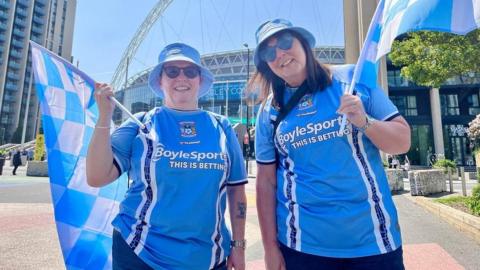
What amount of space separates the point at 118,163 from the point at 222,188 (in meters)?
0.67

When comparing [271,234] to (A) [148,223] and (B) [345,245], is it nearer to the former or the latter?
(B) [345,245]

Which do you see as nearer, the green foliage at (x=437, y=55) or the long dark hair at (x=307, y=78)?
the long dark hair at (x=307, y=78)

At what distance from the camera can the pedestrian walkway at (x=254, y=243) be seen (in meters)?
4.08

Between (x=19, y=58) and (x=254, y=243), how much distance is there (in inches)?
3877

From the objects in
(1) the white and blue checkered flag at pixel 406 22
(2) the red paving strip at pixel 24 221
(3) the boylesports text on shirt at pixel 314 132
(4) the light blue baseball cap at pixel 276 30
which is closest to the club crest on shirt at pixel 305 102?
(3) the boylesports text on shirt at pixel 314 132

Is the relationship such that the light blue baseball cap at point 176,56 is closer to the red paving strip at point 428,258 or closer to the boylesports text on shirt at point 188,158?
the boylesports text on shirt at point 188,158

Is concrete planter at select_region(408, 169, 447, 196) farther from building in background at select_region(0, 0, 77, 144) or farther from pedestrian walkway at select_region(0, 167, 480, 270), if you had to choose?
building in background at select_region(0, 0, 77, 144)

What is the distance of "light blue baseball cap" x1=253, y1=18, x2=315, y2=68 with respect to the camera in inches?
76.1

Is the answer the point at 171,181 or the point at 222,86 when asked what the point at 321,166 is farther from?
the point at 222,86

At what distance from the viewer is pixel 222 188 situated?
2.03m

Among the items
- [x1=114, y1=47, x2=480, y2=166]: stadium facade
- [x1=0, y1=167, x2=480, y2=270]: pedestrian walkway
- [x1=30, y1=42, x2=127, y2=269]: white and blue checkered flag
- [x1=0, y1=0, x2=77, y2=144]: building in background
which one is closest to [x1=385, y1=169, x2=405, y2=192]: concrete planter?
[x1=0, y1=167, x2=480, y2=270]: pedestrian walkway

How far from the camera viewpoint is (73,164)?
2.29 meters

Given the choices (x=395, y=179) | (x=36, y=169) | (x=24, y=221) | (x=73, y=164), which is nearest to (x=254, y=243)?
(x=73, y=164)

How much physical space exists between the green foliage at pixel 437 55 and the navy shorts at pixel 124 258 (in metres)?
7.50
